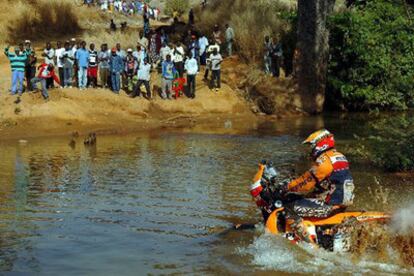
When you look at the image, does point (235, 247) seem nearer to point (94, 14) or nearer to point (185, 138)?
point (185, 138)

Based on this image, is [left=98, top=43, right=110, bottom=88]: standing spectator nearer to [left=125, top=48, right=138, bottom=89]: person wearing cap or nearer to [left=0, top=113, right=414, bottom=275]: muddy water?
[left=125, top=48, right=138, bottom=89]: person wearing cap

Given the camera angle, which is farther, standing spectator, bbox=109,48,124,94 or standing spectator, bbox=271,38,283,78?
standing spectator, bbox=271,38,283,78

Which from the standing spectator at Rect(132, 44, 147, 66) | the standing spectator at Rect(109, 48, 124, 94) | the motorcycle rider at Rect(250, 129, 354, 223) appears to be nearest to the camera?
the motorcycle rider at Rect(250, 129, 354, 223)

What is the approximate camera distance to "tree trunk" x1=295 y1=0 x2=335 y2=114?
1190 inches

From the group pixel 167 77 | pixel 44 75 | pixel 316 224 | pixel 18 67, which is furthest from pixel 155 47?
pixel 316 224

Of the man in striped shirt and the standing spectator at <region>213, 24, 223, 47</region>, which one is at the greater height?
the standing spectator at <region>213, 24, 223, 47</region>

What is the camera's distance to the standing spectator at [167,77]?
28.0 m

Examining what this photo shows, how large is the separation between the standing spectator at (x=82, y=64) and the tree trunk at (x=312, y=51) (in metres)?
8.85

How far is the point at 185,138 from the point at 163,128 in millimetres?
2589

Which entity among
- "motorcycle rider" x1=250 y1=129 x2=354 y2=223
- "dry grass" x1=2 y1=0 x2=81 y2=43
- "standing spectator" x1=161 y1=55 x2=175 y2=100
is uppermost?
"dry grass" x1=2 y1=0 x2=81 y2=43

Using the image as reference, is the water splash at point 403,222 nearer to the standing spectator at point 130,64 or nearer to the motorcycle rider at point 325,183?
the motorcycle rider at point 325,183

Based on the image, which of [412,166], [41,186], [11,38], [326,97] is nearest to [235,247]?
[41,186]

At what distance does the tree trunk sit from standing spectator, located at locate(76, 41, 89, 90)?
8.85 m

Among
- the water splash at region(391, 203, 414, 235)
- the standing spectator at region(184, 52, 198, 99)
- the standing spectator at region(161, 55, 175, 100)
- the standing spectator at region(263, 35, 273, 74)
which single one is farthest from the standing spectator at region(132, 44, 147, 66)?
the water splash at region(391, 203, 414, 235)
